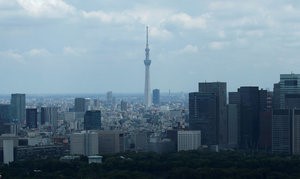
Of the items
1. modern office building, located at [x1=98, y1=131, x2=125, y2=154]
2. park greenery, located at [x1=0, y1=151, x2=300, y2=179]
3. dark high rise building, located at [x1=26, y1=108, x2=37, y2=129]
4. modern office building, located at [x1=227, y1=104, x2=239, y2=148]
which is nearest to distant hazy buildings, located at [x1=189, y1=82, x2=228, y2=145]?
modern office building, located at [x1=227, y1=104, x2=239, y2=148]

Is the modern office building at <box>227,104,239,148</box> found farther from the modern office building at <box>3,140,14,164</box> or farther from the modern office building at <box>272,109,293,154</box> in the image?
the modern office building at <box>3,140,14,164</box>

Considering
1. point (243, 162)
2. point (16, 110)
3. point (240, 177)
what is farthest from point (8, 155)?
point (16, 110)

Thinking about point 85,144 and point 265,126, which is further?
point 265,126

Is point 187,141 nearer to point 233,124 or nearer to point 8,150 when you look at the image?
point 233,124

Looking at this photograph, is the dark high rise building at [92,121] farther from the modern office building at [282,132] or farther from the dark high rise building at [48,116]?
the modern office building at [282,132]

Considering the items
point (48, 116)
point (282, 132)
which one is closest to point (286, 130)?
point (282, 132)

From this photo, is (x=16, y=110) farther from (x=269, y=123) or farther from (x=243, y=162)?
(x=243, y=162)
